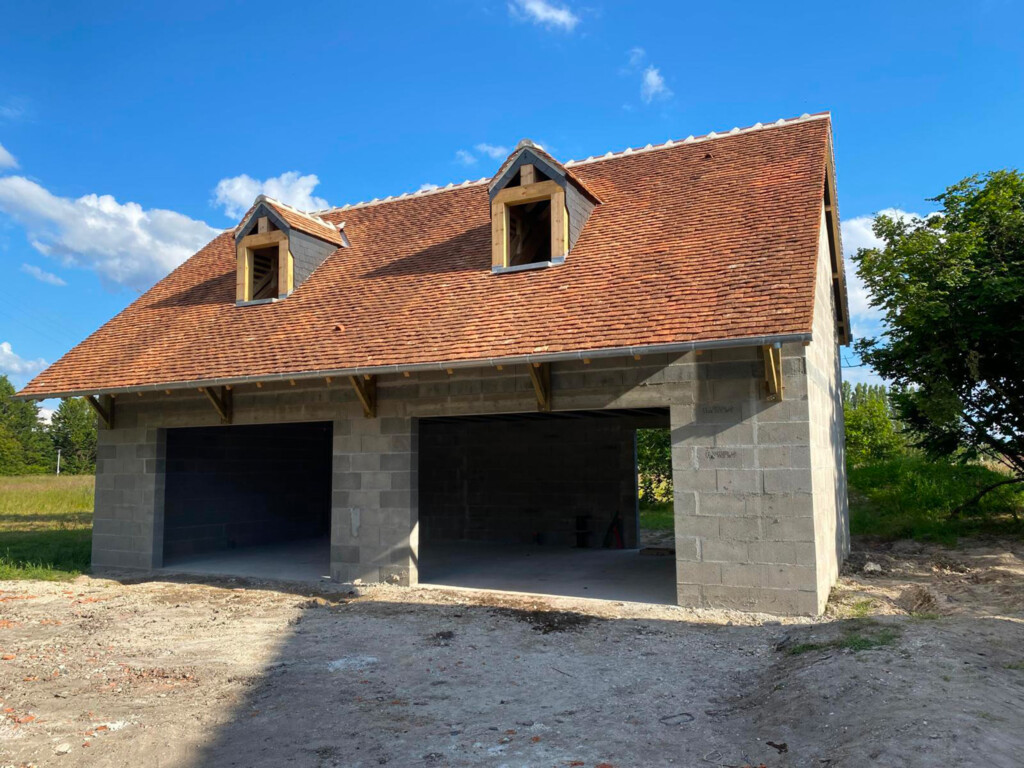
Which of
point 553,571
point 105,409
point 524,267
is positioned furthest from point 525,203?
point 105,409

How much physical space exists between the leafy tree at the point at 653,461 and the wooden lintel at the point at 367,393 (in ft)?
50.0

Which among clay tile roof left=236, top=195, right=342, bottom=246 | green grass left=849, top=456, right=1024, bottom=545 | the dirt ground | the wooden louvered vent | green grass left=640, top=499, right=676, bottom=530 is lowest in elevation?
the dirt ground

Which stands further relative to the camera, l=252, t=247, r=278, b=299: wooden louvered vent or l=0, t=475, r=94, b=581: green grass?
l=252, t=247, r=278, b=299: wooden louvered vent

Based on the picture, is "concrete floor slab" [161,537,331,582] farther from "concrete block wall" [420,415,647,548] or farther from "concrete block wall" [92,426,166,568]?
"concrete block wall" [420,415,647,548]

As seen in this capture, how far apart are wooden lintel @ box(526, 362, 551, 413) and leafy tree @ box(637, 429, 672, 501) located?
15.4 meters

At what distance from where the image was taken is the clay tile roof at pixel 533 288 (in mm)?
9003

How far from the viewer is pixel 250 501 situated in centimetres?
1580

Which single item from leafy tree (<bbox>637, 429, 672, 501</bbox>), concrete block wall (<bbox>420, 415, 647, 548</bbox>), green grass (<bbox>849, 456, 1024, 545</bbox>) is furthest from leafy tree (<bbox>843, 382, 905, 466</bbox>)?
concrete block wall (<bbox>420, 415, 647, 548</bbox>)

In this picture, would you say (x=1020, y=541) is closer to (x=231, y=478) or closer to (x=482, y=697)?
(x=482, y=697)

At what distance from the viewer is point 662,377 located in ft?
29.9

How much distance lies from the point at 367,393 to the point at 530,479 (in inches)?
261

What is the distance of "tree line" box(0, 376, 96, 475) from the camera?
58281 mm

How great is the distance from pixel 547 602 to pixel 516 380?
2.98m

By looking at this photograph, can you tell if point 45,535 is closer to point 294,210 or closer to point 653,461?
point 294,210
